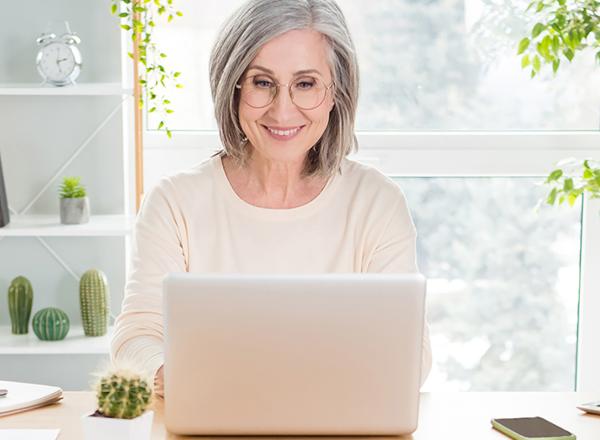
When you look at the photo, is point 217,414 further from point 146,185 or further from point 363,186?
point 146,185

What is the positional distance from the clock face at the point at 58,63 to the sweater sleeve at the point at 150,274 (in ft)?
3.19

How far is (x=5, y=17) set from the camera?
3.03m

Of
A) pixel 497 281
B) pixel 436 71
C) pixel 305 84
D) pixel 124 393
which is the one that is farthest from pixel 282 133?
pixel 497 281

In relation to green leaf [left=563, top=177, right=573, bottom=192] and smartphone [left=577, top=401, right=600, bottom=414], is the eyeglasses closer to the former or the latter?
smartphone [left=577, top=401, right=600, bottom=414]

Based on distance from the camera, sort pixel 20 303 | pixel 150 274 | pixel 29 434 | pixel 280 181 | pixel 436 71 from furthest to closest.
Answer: pixel 436 71 < pixel 20 303 < pixel 280 181 < pixel 150 274 < pixel 29 434

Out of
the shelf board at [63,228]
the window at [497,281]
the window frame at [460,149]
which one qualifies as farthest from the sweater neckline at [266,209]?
the window at [497,281]

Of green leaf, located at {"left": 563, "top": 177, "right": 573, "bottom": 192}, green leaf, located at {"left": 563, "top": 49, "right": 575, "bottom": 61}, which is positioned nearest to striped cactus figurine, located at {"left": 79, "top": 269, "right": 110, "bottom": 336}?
green leaf, located at {"left": 563, "top": 177, "right": 573, "bottom": 192}

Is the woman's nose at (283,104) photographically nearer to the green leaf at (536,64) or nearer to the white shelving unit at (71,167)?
the white shelving unit at (71,167)

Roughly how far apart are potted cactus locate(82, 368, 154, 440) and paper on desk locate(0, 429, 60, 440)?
240 millimetres

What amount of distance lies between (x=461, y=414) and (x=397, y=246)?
1.72 feet

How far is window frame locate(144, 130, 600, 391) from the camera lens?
3.28m

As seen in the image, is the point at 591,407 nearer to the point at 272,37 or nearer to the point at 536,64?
the point at 272,37

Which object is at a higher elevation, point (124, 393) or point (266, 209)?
point (266, 209)

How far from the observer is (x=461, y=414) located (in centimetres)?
162
